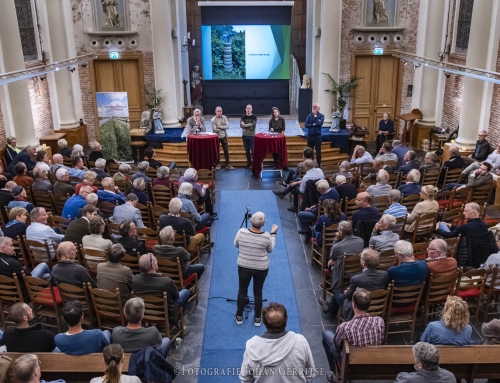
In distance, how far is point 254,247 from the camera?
225 inches

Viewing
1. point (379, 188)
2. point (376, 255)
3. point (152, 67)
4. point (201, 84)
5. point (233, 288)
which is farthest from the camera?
point (201, 84)

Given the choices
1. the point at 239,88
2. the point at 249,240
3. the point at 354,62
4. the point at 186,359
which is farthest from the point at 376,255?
the point at 239,88

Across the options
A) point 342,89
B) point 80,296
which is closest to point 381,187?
point 80,296

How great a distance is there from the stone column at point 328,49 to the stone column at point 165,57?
417cm

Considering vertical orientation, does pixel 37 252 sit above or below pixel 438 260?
below

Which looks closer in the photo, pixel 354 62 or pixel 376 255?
pixel 376 255

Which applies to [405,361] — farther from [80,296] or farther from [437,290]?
[80,296]

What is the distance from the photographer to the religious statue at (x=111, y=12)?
1441 cm

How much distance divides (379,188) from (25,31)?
997cm

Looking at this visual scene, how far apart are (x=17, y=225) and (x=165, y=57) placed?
29.0 feet

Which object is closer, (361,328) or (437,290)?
(361,328)

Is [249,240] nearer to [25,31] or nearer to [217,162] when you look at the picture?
[217,162]

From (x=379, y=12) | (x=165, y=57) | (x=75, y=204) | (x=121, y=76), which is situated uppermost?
(x=379, y=12)

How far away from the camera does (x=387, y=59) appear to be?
15078 mm
